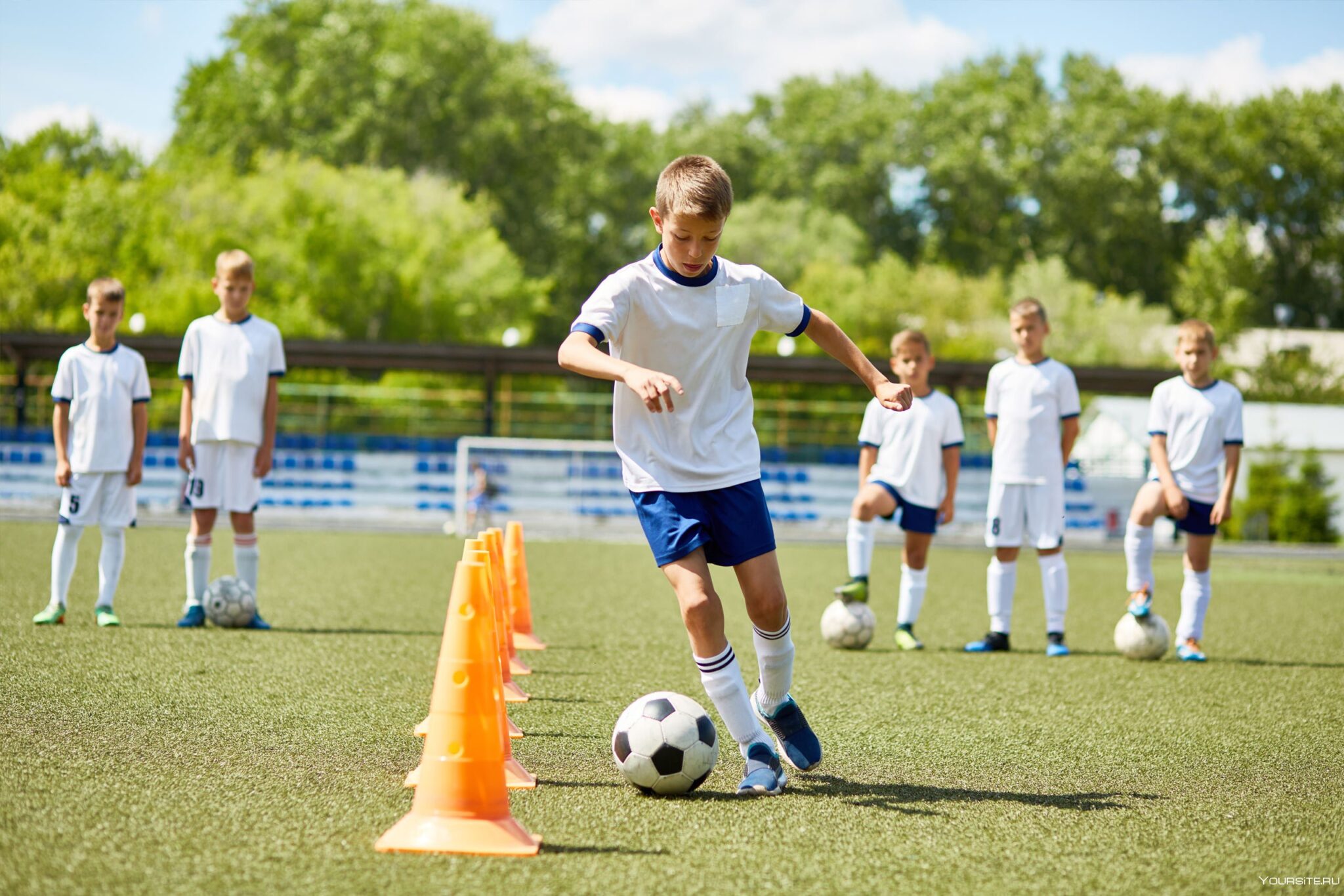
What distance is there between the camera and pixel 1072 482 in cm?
2759

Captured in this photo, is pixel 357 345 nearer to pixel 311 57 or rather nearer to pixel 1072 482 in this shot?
pixel 1072 482

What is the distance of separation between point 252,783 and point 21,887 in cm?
115

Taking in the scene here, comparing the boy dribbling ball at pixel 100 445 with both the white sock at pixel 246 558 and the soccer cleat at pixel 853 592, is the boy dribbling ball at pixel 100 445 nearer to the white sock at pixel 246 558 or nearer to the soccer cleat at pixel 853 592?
the white sock at pixel 246 558

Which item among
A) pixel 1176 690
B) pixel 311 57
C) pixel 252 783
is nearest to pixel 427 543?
pixel 1176 690

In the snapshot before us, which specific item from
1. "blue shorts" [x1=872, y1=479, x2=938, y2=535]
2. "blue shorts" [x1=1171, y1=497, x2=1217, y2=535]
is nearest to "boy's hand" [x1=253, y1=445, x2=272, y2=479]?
"blue shorts" [x1=872, y1=479, x2=938, y2=535]

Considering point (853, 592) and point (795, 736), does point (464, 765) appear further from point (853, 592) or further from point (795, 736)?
point (853, 592)

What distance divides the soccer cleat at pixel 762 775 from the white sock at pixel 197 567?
493cm

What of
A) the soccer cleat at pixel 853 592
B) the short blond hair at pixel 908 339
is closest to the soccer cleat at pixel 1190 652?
the soccer cleat at pixel 853 592

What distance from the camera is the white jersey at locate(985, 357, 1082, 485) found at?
26.5ft

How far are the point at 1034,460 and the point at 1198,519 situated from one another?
1081mm

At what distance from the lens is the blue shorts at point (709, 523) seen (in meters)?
4.07

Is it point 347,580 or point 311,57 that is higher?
point 311,57

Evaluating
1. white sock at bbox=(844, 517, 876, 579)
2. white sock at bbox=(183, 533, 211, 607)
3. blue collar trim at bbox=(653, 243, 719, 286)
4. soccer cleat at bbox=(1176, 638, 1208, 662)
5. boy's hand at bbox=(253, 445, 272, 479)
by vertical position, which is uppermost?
blue collar trim at bbox=(653, 243, 719, 286)

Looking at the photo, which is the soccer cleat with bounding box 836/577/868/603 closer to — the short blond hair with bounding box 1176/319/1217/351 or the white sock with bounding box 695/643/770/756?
the short blond hair with bounding box 1176/319/1217/351
